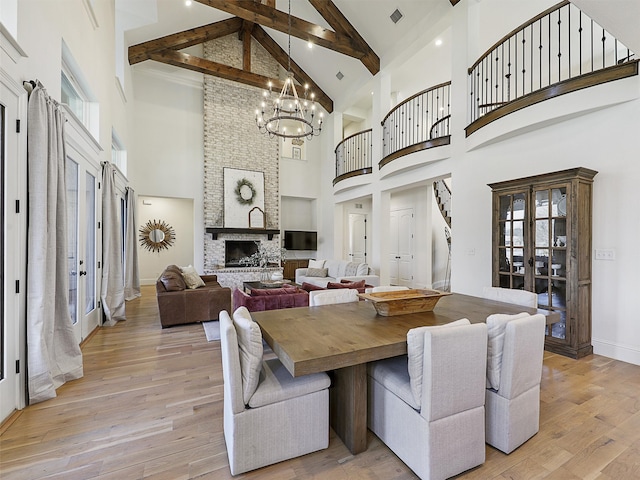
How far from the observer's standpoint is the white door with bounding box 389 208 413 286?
8.38 m

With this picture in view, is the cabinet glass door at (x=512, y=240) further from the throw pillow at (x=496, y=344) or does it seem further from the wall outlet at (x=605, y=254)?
the throw pillow at (x=496, y=344)

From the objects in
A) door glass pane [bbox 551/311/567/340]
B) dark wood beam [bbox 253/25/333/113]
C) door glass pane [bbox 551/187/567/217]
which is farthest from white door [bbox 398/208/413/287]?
door glass pane [bbox 551/187/567/217]

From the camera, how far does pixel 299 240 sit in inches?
386

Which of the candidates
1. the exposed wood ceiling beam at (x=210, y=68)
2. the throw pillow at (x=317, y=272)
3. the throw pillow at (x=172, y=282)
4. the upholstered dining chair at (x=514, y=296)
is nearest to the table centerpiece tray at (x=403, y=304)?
Answer: the upholstered dining chair at (x=514, y=296)

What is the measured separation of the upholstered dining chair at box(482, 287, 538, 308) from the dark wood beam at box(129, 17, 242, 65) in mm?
8283

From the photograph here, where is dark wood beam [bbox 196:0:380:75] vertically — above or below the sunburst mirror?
above

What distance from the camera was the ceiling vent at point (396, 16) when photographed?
596 centimetres

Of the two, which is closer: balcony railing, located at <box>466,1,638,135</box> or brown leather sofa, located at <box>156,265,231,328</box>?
balcony railing, located at <box>466,1,638,135</box>

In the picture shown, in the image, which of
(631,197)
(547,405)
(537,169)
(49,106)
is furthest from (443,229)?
(49,106)

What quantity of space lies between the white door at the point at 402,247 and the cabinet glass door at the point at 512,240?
4265 mm

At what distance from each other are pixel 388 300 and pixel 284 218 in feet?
26.8

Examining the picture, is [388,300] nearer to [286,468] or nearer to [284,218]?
[286,468]

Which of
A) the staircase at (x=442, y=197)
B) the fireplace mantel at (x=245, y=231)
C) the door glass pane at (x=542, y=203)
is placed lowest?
the fireplace mantel at (x=245, y=231)

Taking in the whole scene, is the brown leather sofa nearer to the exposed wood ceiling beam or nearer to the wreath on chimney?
the wreath on chimney
